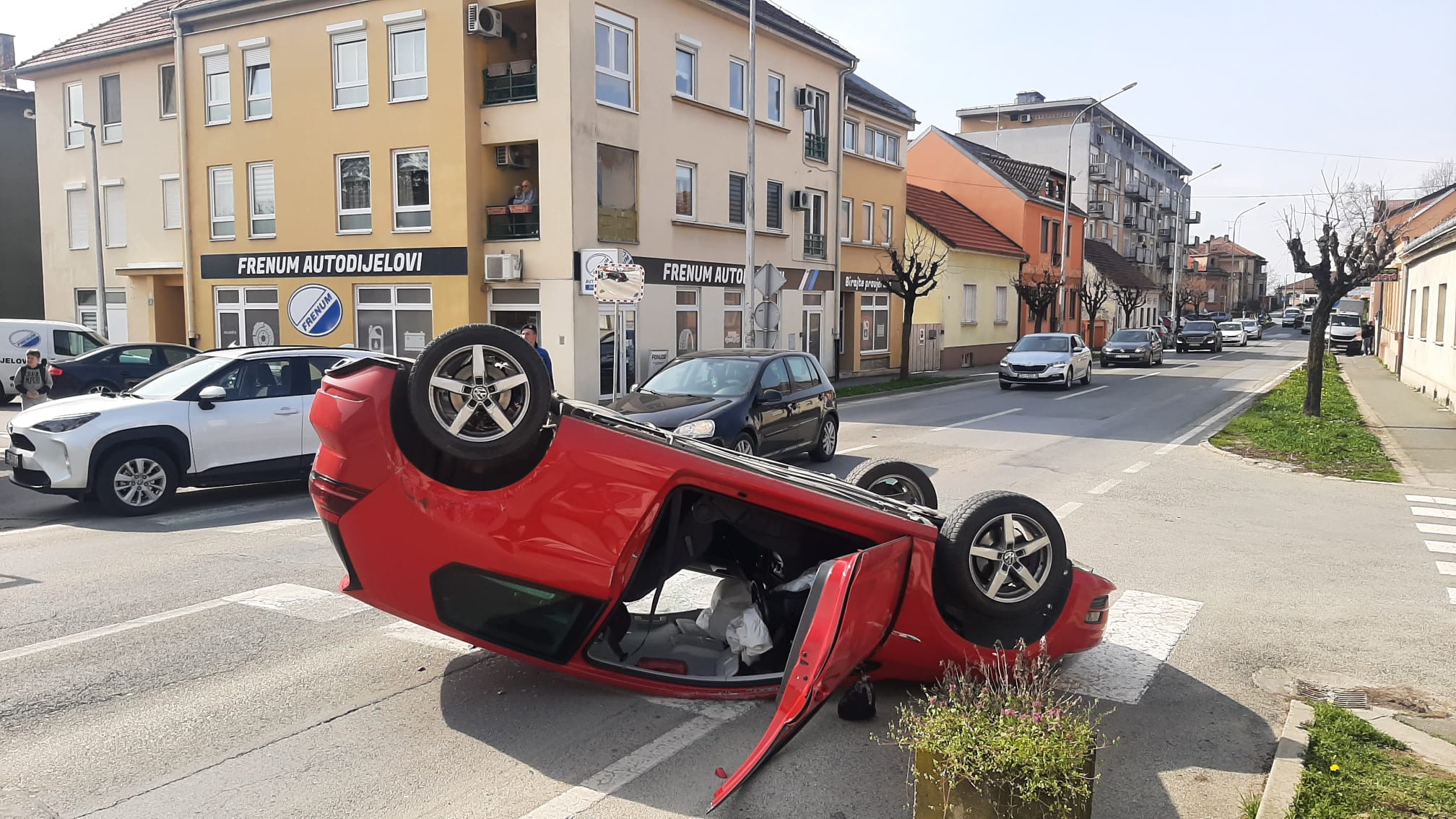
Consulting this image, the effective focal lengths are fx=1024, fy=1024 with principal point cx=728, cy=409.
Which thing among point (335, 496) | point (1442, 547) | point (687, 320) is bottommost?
point (1442, 547)

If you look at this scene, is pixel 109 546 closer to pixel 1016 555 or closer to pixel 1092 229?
pixel 1016 555

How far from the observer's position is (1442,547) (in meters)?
9.10

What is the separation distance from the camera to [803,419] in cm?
1319

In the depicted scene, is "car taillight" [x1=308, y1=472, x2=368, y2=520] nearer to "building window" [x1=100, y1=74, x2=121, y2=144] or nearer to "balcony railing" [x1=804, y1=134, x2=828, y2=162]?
"balcony railing" [x1=804, y1=134, x2=828, y2=162]

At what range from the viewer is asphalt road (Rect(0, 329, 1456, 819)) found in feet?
13.6

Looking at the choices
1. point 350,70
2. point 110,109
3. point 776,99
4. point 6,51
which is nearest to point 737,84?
point 776,99

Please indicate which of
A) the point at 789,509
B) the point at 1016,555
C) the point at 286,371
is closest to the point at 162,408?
the point at 286,371

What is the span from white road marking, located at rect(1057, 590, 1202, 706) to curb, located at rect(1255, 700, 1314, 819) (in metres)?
0.70

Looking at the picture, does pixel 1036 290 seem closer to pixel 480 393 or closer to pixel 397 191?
pixel 397 191

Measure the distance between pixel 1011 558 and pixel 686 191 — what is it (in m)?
21.2

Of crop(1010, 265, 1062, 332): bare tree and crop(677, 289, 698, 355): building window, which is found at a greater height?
crop(1010, 265, 1062, 332): bare tree

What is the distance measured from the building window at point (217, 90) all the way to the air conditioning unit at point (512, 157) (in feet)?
26.0

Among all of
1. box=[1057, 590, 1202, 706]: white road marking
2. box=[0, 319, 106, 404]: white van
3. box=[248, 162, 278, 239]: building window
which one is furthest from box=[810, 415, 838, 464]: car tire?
box=[248, 162, 278, 239]: building window

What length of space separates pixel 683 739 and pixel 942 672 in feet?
4.20
